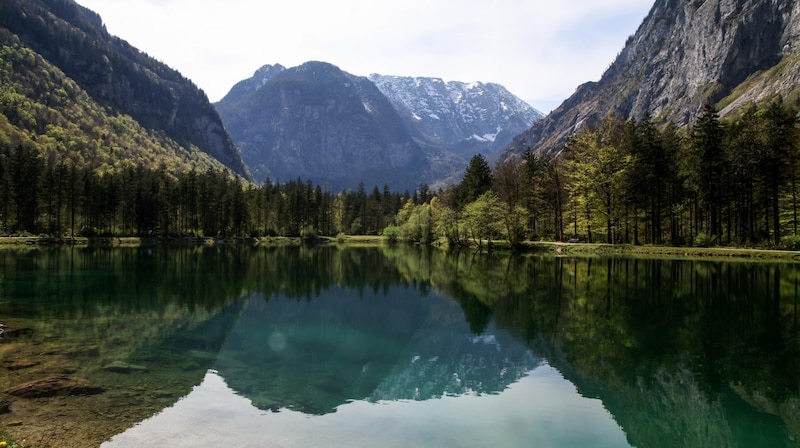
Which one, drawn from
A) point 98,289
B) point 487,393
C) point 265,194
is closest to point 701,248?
point 487,393

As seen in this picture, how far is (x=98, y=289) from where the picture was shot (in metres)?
37.3

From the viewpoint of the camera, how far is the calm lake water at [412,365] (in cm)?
1301

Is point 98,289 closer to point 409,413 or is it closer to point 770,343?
point 409,413

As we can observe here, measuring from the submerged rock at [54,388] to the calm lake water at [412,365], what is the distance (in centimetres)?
17

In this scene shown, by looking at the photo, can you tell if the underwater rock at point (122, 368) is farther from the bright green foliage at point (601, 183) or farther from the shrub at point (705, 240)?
the bright green foliage at point (601, 183)

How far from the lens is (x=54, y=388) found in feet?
50.0

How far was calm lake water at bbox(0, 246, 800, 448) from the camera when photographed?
1301 centimetres

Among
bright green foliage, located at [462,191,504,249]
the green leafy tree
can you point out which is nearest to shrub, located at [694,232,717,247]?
bright green foliage, located at [462,191,504,249]

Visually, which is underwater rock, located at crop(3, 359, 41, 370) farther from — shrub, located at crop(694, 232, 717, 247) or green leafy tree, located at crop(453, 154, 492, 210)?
green leafy tree, located at crop(453, 154, 492, 210)

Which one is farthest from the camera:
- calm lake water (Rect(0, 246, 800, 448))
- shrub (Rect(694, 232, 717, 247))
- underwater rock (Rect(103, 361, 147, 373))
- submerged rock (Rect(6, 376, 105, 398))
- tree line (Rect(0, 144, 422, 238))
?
tree line (Rect(0, 144, 422, 238))

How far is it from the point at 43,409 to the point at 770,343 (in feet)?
80.7

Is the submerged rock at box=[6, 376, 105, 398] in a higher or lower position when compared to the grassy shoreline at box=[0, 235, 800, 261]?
lower

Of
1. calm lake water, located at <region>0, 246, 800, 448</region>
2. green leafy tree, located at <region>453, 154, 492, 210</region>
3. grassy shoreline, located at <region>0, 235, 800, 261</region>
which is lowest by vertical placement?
calm lake water, located at <region>0, 246, 800, 448</region>

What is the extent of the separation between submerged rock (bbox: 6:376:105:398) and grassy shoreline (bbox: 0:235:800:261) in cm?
5862
